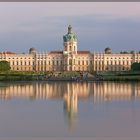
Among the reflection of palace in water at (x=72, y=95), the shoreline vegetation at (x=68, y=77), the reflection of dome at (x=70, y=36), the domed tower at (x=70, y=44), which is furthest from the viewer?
the reflection of dome at (x=70, y=36)

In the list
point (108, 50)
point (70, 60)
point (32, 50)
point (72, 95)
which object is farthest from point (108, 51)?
point (72, 95)

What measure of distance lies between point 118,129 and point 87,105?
444 cm

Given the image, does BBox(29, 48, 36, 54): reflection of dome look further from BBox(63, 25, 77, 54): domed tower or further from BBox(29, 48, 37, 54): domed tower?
BBox(63, 25, 77, 54): domed tower

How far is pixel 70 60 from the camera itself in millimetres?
65938

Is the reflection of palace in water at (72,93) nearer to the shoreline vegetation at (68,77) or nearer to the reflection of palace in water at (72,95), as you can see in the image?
the reflection of palace in water at (72,95)

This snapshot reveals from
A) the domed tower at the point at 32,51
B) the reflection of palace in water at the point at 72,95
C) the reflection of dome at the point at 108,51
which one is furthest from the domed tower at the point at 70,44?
the reflection of palace in water at the point at 72,95

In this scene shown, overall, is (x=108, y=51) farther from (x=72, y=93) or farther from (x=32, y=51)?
(x=72, y=93)

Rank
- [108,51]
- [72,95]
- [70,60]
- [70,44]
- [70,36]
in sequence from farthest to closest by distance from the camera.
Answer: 1. [108,51]
2. [70,36]
3. [70,44]
4. [70,60]
5. [72,95]

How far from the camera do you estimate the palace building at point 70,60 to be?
66.6 metres

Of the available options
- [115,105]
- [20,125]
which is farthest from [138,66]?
[20,125]

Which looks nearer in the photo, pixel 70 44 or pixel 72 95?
pixel 72 95

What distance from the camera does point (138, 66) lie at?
4956cm

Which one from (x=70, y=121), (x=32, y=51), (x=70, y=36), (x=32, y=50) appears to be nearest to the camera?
(x=70, y=121)

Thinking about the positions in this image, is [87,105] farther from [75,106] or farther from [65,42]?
[65,42]
